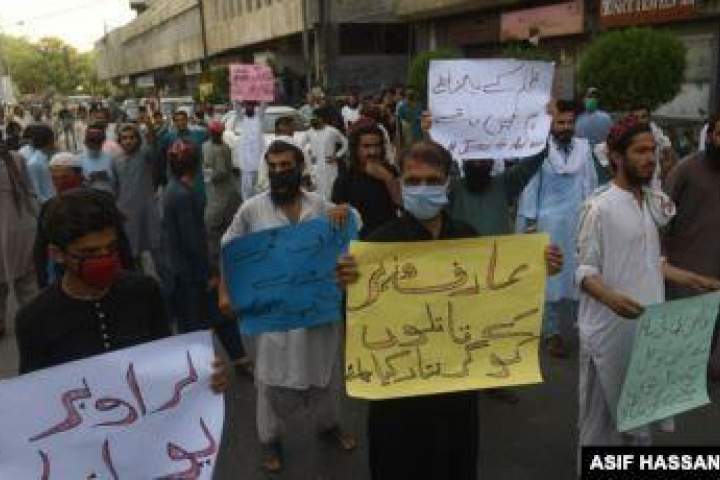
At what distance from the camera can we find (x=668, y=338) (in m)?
3.32

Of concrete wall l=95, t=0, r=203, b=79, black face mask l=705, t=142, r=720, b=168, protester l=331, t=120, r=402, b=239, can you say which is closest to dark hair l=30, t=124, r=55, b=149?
protester l=331, t=120, r=402, b=239

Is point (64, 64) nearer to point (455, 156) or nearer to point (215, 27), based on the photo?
point (215, 27)

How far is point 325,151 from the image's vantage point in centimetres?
1043

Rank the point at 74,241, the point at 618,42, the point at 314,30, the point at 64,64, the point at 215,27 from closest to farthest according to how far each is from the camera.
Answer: the point at 74,241
the point at 618,42
the point at 314,30
the point at 215,27
the point at 64,64

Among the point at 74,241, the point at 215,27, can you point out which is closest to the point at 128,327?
the point at 74,241

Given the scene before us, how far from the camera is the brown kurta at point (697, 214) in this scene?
15.9ft

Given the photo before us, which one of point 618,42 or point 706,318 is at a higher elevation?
point 618,42

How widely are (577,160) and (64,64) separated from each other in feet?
487

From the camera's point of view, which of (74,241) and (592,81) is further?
(592,81)

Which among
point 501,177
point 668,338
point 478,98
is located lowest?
point 668,338

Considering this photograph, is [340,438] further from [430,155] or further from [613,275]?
[430,155]

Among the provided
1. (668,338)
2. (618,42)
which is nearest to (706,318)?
(668,338)

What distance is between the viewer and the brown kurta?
4.86m

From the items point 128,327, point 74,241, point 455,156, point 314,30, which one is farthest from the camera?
point 314,30
